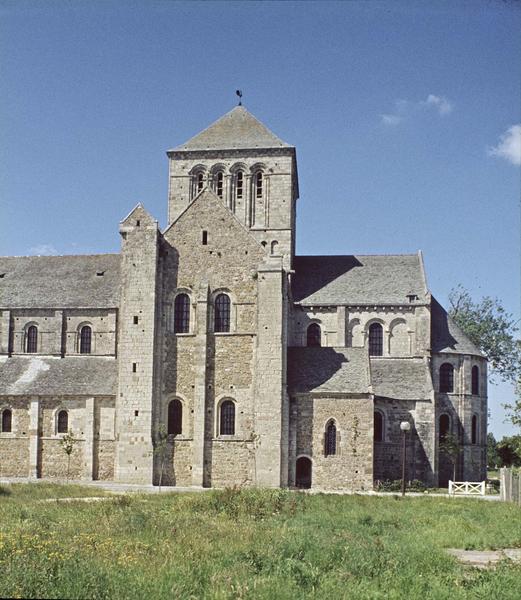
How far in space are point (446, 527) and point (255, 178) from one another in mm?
37239

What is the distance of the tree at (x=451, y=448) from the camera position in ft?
167

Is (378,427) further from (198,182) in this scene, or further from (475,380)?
(198,182)

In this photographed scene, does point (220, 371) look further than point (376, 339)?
No

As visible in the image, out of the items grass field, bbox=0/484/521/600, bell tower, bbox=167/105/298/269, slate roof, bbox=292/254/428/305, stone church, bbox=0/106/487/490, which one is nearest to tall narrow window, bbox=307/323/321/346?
stone church, bbox=0/106/487/490

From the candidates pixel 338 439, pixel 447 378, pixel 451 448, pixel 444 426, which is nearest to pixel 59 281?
pixel 338 439

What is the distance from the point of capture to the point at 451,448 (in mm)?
50688

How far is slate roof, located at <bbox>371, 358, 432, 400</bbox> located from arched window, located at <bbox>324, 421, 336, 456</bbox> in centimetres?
541

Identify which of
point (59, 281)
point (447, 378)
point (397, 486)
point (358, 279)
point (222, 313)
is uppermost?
point (358, 279)

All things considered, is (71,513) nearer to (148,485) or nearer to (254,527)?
(254,527)

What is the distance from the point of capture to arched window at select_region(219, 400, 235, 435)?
45219 millimetres

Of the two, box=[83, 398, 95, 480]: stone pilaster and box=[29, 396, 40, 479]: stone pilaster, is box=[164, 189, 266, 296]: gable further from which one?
box=[29, 396, 40, 479]: stone pilaster

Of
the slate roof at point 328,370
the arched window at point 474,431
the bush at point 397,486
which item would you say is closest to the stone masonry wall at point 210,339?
the slate roof at point 328,370

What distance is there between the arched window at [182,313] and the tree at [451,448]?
60.3ft

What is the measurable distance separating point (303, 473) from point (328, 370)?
20.2 feet
